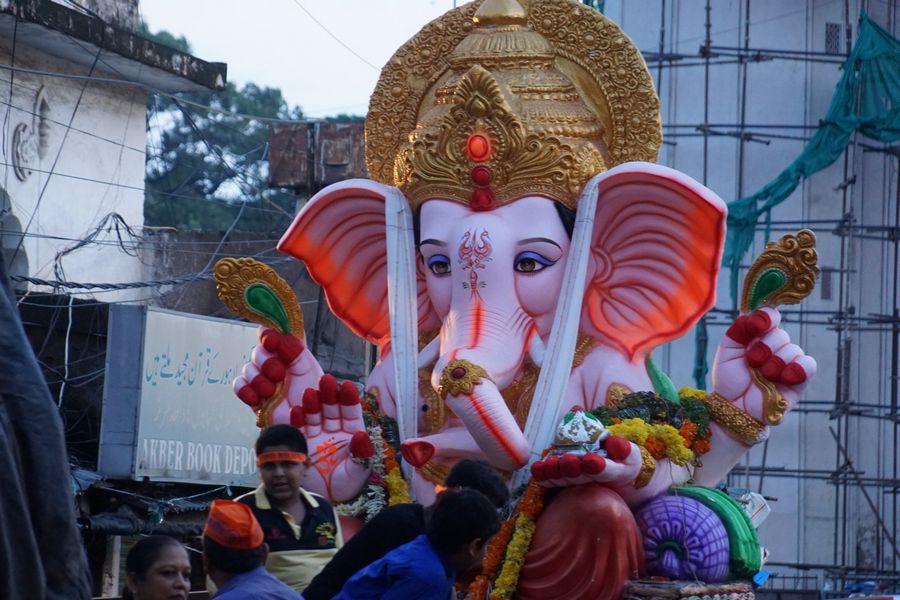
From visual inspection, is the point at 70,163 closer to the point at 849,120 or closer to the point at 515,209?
the point at 849,120

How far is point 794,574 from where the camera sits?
1936 cm

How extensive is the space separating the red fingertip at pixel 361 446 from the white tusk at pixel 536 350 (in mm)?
872

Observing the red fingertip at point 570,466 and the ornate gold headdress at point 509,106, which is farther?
the ornate gold headdress at point 509,106

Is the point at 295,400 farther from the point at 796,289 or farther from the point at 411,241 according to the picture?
the point at 796,289

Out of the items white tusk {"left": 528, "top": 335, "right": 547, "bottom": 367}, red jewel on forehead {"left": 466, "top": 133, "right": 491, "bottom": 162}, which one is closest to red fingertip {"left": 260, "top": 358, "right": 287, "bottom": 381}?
white tusk {"left": 528, "top": 335, "right": 547, "bottom": 367}

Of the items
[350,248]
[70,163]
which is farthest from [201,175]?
[350,248]

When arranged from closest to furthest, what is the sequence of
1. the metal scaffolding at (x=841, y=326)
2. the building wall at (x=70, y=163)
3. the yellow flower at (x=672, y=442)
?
the yellow flower at (x=672, y=442)
the building wall at (x=70, y=163)
the metal scaffolding at (x=841, y=326)

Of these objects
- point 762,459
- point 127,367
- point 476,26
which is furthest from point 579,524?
point 762,459

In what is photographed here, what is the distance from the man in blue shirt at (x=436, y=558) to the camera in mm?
4973

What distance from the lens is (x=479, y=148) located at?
826 centimetres

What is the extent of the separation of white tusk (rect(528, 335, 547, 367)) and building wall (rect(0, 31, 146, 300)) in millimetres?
9601

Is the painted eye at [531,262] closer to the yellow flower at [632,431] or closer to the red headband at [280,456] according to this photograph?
the yellow flower at [632,431]

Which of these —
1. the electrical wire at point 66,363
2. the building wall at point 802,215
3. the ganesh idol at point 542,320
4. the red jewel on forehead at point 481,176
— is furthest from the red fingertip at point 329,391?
the building wall at point 802,215

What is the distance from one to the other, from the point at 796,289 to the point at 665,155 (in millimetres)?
12846
